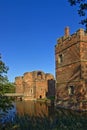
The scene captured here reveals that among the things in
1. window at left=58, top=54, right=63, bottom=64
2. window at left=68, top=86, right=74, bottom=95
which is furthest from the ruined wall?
window at left=68, top=86, right=74, bottom=95

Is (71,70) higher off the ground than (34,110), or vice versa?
(71,70)

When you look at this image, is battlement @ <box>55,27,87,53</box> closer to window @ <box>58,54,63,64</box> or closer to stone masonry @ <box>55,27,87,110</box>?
stone masonry @ <box>55,27,87,110</box>

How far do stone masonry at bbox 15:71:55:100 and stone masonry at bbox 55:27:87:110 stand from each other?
19420mm

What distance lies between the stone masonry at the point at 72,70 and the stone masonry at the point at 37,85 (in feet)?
63.7

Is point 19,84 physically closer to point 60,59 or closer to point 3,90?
point 60,59

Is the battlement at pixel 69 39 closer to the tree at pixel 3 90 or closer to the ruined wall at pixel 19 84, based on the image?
the tree at pixel 3 90

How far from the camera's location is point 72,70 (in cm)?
2777

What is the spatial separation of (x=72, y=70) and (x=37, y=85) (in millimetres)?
24679

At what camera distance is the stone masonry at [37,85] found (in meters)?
51.2

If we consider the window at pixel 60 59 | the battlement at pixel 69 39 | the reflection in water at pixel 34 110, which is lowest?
the reflection in water at pixel 34 110

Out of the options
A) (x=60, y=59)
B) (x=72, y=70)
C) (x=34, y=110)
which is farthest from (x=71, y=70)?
(x=34, y=110)

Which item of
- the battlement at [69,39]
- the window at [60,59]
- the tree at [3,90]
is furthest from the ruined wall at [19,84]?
the tree at [3,90]

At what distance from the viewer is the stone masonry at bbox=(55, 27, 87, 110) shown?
25.6 meters

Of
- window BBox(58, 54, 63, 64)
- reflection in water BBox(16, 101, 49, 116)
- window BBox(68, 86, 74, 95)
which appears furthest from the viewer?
window BBox(58, 54, 63, 64)
